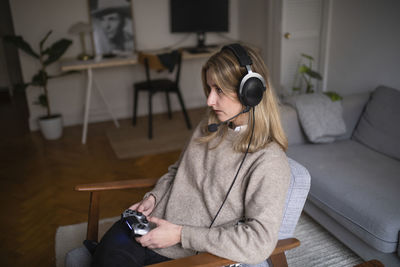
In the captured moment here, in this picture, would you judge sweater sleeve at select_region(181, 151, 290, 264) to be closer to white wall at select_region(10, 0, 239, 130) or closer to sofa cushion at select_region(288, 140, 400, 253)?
sofa cushion at select_region(288, 140, 400, 253)

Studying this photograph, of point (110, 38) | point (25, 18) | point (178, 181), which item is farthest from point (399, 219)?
point (25, 18)

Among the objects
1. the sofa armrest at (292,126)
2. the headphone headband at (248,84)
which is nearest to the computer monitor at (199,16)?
the sofa armrest at (292,126)

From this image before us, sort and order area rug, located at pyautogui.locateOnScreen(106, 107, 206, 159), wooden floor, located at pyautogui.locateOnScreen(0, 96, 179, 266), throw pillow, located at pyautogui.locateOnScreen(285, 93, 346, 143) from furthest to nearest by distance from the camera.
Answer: area rug, located at pyautogui.locateOnScreen(106, 107, 206, 159) < throw pillow, located at pyautogui.locateOnScreen(285, 93, 346, 143) < wooden floor, located at pyautogui.locateOnScreen(0, 96, 179, 266)

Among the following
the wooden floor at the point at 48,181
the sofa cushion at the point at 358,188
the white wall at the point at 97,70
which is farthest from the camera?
the white wall at the point at 97,70

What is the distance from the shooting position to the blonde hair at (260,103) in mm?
1078

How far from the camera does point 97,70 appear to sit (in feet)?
13.5

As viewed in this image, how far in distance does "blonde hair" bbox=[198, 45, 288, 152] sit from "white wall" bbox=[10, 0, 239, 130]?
323 cm

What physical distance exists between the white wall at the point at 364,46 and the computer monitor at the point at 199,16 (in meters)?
1.57

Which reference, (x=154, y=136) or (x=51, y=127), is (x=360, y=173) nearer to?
(x=154, y=136)

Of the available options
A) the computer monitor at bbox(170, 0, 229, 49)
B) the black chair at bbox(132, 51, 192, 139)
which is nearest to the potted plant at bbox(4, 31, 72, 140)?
the black chair at bbox(132, 51, 192, 139)

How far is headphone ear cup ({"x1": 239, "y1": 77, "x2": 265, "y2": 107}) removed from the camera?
3.37 feet

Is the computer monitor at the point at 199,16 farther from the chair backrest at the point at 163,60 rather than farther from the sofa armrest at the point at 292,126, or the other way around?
the sofa armrest at the point at 292,126

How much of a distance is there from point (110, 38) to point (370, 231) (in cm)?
345

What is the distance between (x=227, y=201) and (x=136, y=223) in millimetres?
298
